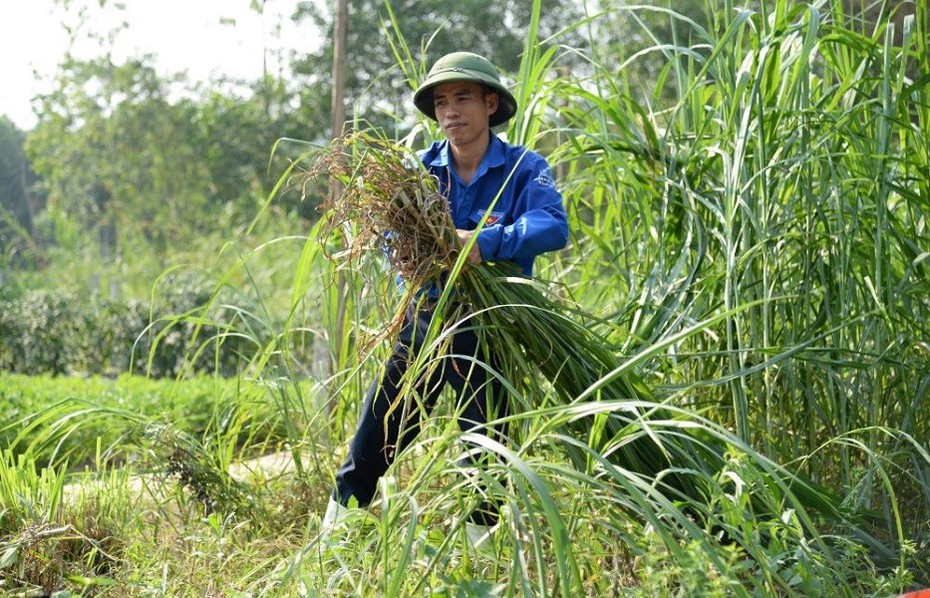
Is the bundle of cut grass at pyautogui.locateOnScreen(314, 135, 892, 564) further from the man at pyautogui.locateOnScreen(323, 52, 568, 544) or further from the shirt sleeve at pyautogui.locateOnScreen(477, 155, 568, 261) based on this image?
the man at pyautogui.locateOnScreen(323, 52, 568, 544)

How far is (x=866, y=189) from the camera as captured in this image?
3.04 meters

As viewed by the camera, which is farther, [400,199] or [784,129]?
[784,129]

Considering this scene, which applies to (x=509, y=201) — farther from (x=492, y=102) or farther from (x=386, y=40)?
(x=386, y=40)

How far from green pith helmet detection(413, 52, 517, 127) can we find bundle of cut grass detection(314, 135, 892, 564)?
374 millimetres

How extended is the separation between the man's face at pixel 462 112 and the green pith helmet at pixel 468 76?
0.04 meters

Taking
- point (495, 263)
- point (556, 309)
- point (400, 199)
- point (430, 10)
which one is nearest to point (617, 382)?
point (556, 309)

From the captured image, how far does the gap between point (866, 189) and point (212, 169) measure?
15.1 meters

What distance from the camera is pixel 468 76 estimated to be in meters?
2.91

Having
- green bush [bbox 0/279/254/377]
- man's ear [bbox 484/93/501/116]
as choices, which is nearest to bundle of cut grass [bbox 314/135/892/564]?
man's ear [bbox 484/93/501/116]

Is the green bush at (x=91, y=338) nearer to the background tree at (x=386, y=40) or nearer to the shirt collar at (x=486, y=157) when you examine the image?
the shirt collar at (x=486, y=157)

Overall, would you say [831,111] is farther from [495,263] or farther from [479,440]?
[479,440]

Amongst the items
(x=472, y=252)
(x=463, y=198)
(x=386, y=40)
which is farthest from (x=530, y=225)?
(x=386, y=40)

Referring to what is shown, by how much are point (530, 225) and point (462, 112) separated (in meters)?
0.42

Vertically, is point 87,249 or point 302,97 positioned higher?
point 302,97
